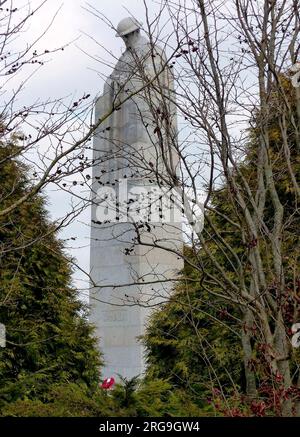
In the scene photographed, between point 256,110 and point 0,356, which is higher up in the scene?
point 256,110

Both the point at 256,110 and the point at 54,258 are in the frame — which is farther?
the point at 54,258

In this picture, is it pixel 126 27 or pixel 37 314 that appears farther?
pixel 126 27

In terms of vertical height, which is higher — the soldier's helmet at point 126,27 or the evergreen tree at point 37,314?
the soldier's helmet at point 126,27

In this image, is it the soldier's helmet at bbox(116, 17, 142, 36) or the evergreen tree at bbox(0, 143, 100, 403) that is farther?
the soldier's helmet at bbox(116, 17, 142, 36)

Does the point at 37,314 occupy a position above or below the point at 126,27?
below

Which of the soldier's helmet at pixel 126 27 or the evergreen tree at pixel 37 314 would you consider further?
the soldier's helmet at pixel 126 27

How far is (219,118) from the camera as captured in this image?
333 centimetres

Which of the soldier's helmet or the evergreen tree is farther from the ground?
the soldier's helmet
